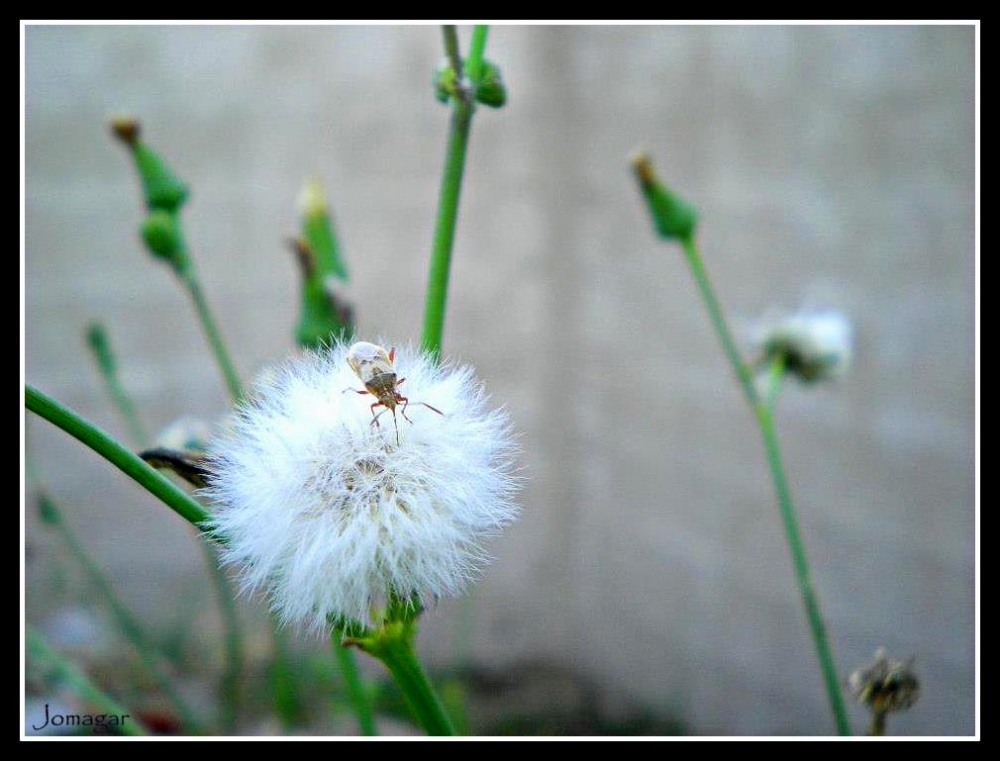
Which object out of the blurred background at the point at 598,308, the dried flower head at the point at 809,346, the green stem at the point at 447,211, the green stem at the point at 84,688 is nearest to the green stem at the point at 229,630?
the green stem at the point at 84,688

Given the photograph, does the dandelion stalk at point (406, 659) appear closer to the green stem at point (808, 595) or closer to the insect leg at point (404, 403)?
the insect leg at point (404, 403)

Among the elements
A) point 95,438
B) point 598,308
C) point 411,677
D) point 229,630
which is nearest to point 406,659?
point 411,677

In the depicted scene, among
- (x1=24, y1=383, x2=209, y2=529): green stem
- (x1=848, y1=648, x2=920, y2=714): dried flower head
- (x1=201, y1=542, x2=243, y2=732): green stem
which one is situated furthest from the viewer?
(x1=201, y1=542, x2=243, y2=732): green stem

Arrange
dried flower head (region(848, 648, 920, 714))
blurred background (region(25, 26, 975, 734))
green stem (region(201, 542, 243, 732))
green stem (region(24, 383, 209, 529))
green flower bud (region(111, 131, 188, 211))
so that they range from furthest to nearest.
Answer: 1. blurred background (region(25, 26, 975, 734))
2. green stem (region(201, 542, 243, 732))
3. green flower bud (region(111, 131, 188, 211))
4. dried flower head (region(848, 648, 920, 714))
5. green stem (region(24, 383, 209, 529))

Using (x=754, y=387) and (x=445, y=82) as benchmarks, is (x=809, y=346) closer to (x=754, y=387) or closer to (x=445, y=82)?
(x=754, y=387)

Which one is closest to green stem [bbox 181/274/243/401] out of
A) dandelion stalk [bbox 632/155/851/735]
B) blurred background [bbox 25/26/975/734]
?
dandelion stalk [bbox 632/155/851/735]

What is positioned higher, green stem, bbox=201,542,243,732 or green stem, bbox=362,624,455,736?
Answer: green stem, bbox=201,542,243,732

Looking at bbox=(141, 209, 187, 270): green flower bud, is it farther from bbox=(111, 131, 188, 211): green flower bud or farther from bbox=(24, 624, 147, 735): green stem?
bbox=(24, 624, 147, 735): green stem

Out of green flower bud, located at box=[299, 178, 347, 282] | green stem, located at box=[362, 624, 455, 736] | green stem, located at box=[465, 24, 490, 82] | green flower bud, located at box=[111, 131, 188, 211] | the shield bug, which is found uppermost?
green flower bud, located at box=[111, 131, 188, 211]
